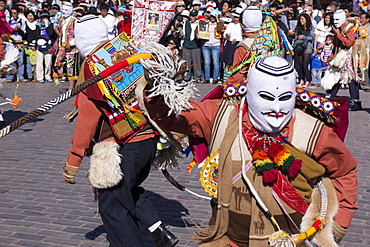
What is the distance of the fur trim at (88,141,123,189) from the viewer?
149 inches

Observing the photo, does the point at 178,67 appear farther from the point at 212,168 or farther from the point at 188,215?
the point at 188,215

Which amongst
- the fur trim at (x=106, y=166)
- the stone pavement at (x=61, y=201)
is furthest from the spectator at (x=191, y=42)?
the fur trim at (x=106, y=166)

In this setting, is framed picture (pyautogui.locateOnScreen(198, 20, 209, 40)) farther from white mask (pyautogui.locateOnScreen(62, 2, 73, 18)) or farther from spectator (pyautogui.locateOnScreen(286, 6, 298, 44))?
white mask (pyautogui.locateOnScreen(62, 2, 73, 18))

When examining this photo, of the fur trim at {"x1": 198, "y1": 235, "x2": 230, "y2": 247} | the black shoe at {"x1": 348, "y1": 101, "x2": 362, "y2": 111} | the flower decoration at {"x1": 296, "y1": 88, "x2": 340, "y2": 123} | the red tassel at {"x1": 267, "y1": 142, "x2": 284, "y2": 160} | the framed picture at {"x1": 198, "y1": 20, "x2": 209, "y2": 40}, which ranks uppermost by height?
the flower decoration at {"x1": 296, "y1": 88, "x2": 340, "y2": 123}

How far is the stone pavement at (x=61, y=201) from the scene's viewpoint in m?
4.80

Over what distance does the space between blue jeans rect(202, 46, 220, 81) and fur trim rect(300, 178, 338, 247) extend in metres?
11.2

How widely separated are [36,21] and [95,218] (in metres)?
10.6

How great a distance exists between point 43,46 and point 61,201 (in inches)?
383

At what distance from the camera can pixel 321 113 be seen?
9.88 ft

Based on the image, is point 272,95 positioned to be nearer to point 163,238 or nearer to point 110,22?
point 163,238

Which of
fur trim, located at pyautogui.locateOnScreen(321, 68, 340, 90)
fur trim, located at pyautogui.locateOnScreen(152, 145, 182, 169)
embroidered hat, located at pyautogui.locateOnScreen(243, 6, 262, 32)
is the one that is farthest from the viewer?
fur trim, located at pyautogui.locateOnScreen(321, 68, 340, 90)

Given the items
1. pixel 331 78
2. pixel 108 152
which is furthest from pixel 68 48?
pixel 108 152

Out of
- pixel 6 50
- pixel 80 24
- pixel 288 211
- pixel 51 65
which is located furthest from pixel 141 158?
pixel 51 65

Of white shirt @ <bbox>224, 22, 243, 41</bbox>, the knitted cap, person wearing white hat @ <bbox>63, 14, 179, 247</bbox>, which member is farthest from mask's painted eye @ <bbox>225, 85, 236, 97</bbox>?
white shirt @ <bbox>224, 22, 243, 41</bbox>
